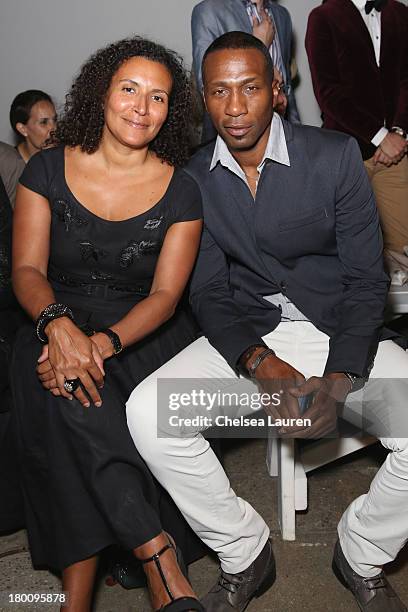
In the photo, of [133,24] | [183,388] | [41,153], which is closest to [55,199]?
[41,153]

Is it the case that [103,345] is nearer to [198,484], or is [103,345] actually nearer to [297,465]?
[198,484]

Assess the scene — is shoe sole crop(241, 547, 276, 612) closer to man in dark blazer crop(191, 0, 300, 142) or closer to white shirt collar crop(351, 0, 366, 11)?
man in dark blazer crop(191, 0, 300, 142)

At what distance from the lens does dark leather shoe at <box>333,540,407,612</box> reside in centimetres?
201

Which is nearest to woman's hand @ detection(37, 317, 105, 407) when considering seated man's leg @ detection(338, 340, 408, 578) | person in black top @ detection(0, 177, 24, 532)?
person in black top @ detection(0, 177, 24, 532)

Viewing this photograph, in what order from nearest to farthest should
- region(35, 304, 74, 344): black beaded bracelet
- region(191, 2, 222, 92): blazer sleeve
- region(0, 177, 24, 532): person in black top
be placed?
region(35, 304, 74, 344): black beaded bracelet < region(0, 177, 24, 532): person in black top < region(191, 2, 222, 92): blazer sleeve

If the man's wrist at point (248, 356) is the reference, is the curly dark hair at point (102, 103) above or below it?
above

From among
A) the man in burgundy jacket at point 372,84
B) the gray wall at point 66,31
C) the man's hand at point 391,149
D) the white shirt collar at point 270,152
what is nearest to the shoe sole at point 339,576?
the white shirt collar at point 270,152

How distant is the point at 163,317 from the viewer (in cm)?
219

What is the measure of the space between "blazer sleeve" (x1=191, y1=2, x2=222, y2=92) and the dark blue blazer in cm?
92

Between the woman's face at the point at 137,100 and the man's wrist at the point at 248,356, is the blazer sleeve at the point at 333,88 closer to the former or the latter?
the woman's face at the point at 137,100

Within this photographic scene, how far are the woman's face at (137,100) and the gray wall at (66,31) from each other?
6.38 ft

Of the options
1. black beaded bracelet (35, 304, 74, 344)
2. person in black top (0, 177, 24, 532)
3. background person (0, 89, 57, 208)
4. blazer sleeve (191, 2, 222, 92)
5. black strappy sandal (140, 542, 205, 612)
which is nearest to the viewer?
black strappy sandal (140, 542, 205, 612)

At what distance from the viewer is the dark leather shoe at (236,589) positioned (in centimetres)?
206

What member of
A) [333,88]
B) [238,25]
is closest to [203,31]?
[238,25]
